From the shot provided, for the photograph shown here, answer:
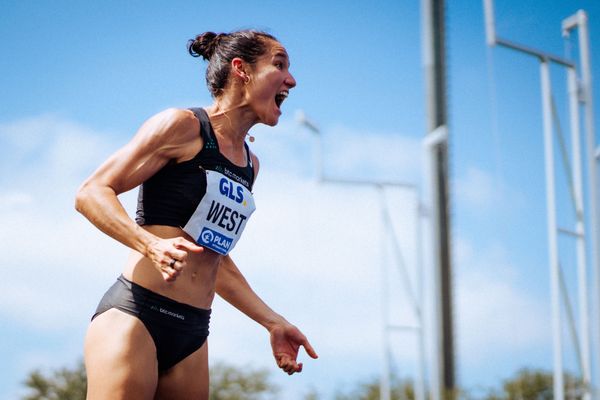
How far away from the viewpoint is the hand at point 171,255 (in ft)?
Answer: 9.29

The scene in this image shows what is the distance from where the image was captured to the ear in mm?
3561

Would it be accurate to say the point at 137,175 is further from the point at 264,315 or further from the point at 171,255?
the point at 264,315

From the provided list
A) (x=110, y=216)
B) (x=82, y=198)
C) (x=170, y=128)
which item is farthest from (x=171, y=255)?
(x=170, y=128)

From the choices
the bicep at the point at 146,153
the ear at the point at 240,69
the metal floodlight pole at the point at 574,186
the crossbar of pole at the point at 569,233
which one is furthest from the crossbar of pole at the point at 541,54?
the bicep at the point at 146,153

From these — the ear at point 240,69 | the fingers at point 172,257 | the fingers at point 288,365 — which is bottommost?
the fingers at point 288,365

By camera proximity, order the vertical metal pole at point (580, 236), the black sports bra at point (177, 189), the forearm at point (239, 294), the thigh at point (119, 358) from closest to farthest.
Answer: the thigh at point (119, 358), the black sports bra at point (177, 189), the forearm at point (239, 294), the vertical metal pole at point (580, 236)

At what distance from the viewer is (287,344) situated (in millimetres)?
3648

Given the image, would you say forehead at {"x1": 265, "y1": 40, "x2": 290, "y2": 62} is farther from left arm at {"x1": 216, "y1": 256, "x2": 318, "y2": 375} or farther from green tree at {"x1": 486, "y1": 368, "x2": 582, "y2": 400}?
green tree at {"x1": 486, "y1": 368, "x2": 582, "y2": 400}

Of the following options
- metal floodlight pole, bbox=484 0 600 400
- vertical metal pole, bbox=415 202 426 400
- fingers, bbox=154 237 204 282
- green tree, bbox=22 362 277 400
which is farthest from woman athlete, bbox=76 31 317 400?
green tree, bbox=22 362 277 400

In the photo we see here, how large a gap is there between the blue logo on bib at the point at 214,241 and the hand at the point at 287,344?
1.44ft

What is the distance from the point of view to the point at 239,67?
3566 millimetres

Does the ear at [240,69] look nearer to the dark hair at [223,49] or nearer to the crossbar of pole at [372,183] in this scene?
the dark hair at [223,49]

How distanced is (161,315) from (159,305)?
0.12 feet

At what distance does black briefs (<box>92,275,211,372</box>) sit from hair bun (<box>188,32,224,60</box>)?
3.34 feet
